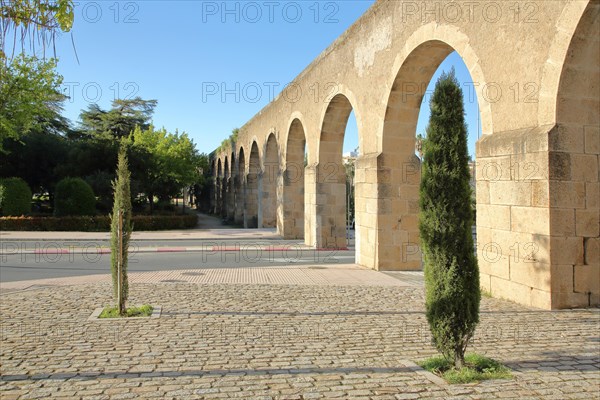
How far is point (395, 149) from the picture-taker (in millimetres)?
10336

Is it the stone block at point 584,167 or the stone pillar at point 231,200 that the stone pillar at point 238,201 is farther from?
the stone block at point 584,167

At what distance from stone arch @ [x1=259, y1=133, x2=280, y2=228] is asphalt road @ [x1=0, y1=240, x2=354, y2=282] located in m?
6.05

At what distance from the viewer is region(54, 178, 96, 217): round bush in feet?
70.9

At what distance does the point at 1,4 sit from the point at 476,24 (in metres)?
6.56

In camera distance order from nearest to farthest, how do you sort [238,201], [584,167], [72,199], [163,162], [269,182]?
[584,167] → [72,199] → [269,182] → [163,162] → [238,201]

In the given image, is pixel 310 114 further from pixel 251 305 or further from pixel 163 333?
pixel 163 333

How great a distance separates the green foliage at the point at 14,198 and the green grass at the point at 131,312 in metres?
18.7

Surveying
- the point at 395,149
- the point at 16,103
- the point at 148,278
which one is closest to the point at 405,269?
Result: the point at 395,149

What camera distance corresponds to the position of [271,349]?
4566mm

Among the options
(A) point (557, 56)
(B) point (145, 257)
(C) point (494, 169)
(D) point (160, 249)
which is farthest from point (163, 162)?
(A) point (557, 56)

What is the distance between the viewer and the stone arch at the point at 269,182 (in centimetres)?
2221

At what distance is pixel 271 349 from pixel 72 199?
20.1 metres

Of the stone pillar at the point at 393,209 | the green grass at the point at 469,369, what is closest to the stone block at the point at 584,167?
the green grass at the point at 469,369

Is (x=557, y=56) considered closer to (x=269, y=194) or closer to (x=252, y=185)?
(x=269, y=194)
